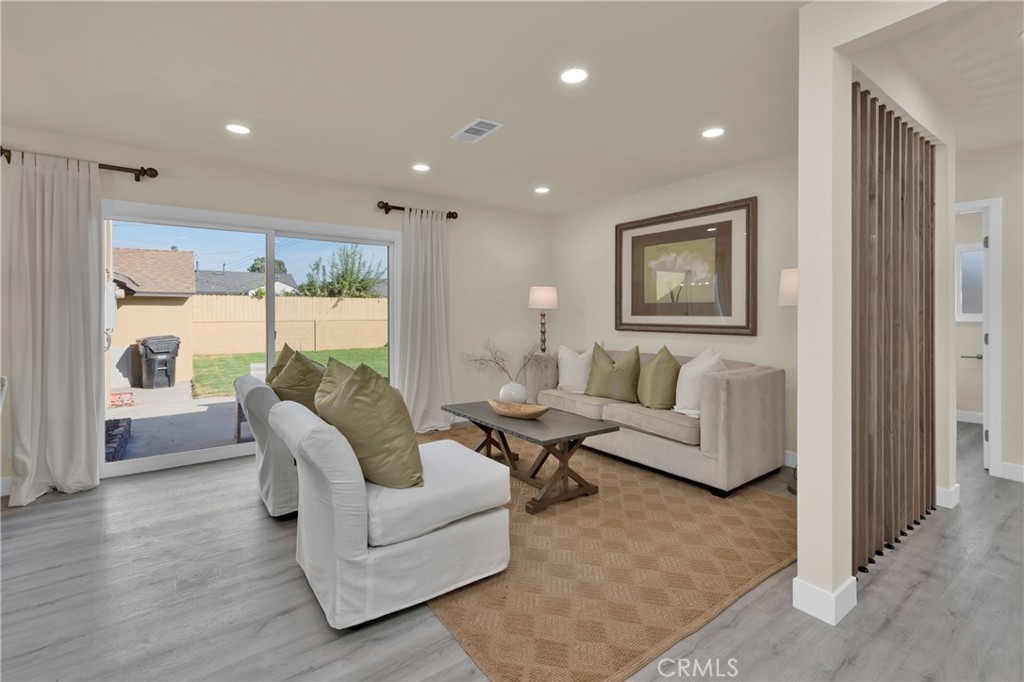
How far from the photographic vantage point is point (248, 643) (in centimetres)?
183

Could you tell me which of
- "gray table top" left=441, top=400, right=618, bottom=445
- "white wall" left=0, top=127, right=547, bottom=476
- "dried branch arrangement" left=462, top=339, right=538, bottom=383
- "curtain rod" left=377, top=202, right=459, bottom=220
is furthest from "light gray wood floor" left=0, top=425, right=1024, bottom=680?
"curtain rod" left=377, top=202, right=459, bottom=220

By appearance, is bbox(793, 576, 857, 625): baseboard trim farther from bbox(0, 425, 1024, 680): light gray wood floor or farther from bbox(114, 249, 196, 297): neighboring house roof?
bbox(114, 249, 196, 297): neighboring house roof

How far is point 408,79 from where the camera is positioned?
8.54 ft

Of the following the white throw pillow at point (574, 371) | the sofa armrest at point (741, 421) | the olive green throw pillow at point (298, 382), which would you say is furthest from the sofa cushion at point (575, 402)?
the olive green throw pillow at point (298, 382)

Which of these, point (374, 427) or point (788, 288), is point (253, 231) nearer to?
point (374, 427)

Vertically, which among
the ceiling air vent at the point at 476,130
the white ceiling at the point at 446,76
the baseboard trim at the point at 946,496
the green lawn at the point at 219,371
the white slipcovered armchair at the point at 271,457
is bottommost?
the baseboard trim at the point at 946,496

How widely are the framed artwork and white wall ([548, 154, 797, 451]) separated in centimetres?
9

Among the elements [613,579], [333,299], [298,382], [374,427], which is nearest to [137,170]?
[333,299]

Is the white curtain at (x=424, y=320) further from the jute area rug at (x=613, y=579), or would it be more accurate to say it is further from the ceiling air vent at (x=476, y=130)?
the jute area rug at (x=613, y=579)

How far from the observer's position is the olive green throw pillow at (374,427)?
200 cm

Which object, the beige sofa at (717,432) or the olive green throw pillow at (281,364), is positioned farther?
the beige sofa at (717,432)

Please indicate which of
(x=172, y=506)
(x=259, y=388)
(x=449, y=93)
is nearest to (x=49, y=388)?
(x=172, y=506)

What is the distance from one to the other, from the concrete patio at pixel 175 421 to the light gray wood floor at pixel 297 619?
3.62ft

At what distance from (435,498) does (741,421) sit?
2.29m
